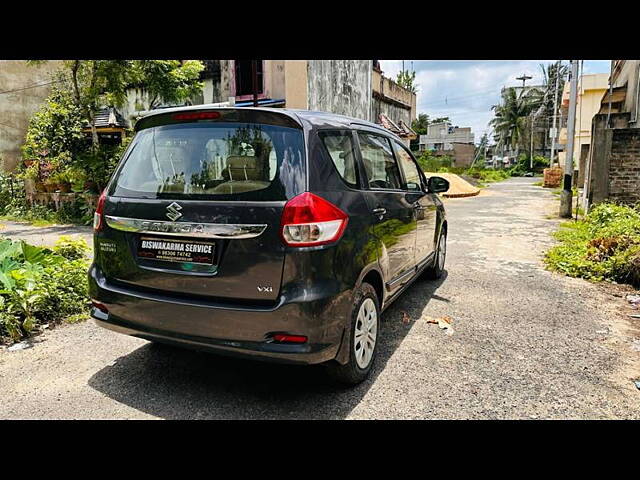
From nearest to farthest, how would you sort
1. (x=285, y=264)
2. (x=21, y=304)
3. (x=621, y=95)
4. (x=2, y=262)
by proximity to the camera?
(x=285, y=264) < (x=21, y=304) < (x=2, y=262) < (x=621, y=95)

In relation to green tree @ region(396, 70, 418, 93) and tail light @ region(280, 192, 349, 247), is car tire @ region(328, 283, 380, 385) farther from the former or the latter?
green tree @ region(396, 70, 418, 93)

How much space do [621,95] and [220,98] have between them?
13.6m

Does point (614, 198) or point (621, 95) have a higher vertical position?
point (621, 95)

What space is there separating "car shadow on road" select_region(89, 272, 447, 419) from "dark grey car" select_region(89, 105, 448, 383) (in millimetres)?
250

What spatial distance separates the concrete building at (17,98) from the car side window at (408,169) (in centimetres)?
1691

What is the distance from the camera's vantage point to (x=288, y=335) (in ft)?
8.59

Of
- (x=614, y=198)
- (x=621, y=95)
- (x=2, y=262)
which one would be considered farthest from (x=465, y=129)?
(x=2, y=262)

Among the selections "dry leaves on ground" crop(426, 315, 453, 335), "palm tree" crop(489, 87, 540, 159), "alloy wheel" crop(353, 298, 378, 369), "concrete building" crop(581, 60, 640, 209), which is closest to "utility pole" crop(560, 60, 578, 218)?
"concrete building" crop(581, 60, 640, 209)

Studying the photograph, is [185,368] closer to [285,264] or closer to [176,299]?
[176,299]

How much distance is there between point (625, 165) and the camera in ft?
32.3

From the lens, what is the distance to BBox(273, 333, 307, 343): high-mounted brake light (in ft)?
8.59

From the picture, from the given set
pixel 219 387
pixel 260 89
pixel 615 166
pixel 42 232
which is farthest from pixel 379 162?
pixel 260 89

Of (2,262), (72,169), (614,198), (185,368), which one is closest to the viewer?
(185,368)
